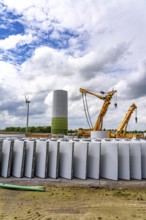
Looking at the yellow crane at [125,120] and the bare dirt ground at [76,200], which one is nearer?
the bare dirt ground at [76,200]

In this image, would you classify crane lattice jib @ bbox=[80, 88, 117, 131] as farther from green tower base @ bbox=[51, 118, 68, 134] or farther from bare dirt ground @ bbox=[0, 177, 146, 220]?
bare dirt ground @ bbox=[0, 177, 146, 220]

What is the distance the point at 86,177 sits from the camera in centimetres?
1042

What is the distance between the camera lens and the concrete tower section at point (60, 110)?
36281 millimetres

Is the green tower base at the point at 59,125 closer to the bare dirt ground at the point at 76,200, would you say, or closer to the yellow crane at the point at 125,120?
the yellow crane at the point at 125,120

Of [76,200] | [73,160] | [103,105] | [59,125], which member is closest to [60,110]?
[59,125]

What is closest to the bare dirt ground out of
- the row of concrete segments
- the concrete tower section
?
the row of concrete segments

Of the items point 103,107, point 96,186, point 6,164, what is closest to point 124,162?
point 96,186

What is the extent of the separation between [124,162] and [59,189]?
324 cm

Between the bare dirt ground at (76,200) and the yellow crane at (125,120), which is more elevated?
the yellow crane at (125,120)

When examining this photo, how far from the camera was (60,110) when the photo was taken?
119ft

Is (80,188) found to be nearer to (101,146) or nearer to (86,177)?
(86,177)

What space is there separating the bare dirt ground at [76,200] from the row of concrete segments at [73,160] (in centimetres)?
40

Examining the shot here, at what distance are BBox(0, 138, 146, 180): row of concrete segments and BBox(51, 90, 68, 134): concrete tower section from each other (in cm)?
2527

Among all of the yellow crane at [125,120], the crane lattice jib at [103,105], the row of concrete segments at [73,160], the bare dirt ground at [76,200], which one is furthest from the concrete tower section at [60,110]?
the bare dirt ground at [76,200]
